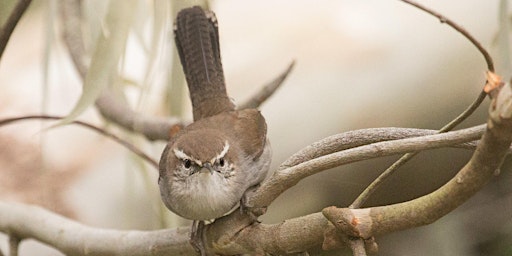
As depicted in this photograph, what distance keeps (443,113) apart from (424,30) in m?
0.56

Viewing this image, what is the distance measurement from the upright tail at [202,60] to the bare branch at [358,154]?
2.55 feet

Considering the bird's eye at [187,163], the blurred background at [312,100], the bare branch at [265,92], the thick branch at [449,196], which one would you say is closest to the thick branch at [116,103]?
the bare branch at [265,92]

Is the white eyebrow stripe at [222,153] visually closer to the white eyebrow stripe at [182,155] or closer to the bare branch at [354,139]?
the white eyebrow stripe at [182,155]

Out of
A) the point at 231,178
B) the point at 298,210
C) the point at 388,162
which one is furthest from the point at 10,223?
the point at 388,162

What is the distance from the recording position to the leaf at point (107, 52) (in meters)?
1.83

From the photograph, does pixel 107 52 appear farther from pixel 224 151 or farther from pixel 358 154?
pixel 358 154

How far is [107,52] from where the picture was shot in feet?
6.37

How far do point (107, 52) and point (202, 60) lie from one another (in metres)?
0.46

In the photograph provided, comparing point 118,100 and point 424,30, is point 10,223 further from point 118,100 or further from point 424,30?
point 424,30

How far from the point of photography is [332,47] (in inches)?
170

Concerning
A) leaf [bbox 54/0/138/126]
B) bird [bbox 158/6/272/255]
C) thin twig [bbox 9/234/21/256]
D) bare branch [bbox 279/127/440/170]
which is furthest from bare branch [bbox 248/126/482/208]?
thin twig [bbox 9/234/21/256]

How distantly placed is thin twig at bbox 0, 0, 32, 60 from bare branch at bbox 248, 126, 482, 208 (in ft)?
2.28

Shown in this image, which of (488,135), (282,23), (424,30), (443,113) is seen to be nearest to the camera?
(488,135)

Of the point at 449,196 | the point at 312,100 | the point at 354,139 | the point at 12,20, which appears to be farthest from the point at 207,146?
the point at 312,100
